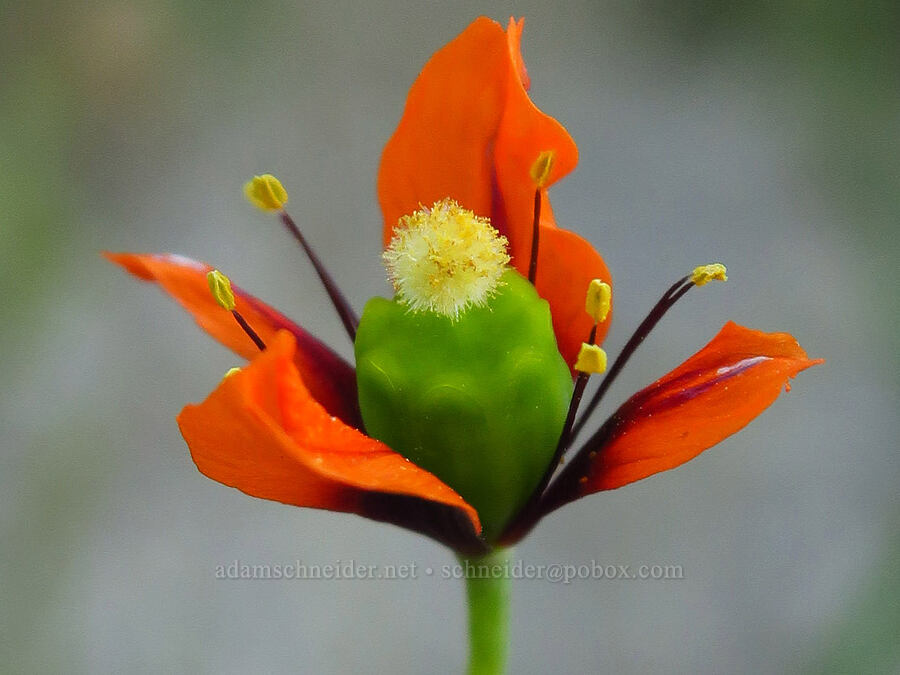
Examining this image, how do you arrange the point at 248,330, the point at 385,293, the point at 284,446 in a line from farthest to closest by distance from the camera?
the point at 385,293, the point at 248,330, the point at 284,446

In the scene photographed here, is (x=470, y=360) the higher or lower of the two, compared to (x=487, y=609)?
higher

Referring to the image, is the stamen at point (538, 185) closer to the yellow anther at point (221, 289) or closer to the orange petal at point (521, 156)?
the orange petal at point (521, 156)

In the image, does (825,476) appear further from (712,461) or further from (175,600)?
(175,600)

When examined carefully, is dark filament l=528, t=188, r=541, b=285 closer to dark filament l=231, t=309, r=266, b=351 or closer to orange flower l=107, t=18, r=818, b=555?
orange flower l=107, t=18, r=818, b=555

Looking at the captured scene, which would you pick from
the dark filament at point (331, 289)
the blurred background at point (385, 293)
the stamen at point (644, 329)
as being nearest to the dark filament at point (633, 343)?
the stamen at point (644, 329)

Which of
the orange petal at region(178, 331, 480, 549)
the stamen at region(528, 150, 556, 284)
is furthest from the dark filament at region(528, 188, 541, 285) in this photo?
the orange petal at region(178, 331, 480, 549)

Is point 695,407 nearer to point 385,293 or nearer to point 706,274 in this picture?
point 706,274

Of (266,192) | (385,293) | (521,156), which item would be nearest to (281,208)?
(266,192)
